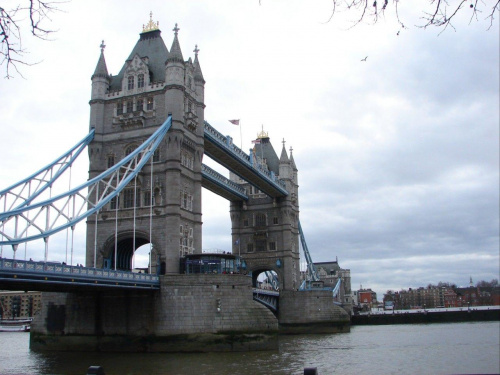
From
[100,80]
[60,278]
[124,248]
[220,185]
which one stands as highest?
[100,80]

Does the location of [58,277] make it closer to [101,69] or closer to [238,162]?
[101,69]

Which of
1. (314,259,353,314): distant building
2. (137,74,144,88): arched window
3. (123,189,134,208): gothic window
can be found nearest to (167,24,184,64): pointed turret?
(137,74,144,88): arched window

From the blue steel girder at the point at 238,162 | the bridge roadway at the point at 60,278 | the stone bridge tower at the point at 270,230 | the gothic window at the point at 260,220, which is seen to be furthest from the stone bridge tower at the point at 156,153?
the gothic window at the point at 260,220

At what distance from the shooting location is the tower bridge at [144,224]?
34719 millimetres

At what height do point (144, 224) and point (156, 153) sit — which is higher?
point (156, 153)

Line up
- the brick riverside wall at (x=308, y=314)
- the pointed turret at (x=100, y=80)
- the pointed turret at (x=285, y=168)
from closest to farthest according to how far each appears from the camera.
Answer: the pointed turret at (x=100, y=80) → the brick riverside wall at (x=308, y=314) → the pointed turret at (x=285, y=168)

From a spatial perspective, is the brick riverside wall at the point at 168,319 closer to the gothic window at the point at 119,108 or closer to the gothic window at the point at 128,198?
the gothic window at the point at 128,198

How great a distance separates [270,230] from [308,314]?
12546 millimetres

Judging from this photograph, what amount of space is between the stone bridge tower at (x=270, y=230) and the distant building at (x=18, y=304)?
82.2 m

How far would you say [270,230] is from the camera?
231 feet

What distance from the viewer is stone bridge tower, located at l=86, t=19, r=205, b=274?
40688mm

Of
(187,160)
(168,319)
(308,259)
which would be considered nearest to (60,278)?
(168,319)

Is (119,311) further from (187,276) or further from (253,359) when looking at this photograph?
(253,359)

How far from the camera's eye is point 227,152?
53.0 metres
